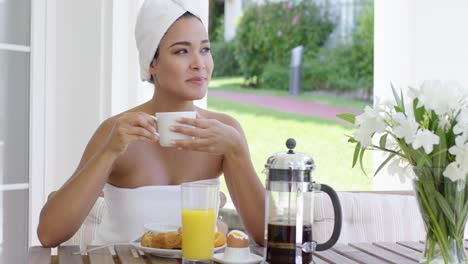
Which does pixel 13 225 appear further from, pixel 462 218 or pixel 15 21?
pixel 462 218

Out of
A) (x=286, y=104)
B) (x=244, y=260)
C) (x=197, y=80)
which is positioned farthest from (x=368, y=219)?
(x=286, y=104)

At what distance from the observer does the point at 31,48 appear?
9.11 feet

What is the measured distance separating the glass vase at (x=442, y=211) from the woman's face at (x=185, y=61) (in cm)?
68

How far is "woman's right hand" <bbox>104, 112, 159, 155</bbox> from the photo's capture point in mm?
1518

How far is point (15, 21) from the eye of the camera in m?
2.75

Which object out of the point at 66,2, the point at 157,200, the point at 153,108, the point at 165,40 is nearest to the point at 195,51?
the point at 165,40

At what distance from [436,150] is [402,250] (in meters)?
0.43

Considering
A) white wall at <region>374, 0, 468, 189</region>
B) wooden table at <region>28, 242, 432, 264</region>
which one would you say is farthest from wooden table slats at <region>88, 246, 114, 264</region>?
white wall at <region>374, 0, 468, 189</region>

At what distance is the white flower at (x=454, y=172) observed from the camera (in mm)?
1205

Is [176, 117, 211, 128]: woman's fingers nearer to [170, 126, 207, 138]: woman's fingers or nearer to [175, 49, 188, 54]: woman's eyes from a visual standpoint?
[170, 126, 207, 138]: woman's fingers

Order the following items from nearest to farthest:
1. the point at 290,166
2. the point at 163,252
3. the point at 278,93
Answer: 1. the point at 290,166
2. the point at 163,252
3. the point at 278,93

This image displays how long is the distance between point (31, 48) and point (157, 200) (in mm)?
1185

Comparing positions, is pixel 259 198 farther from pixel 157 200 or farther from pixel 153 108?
pixel 153 108

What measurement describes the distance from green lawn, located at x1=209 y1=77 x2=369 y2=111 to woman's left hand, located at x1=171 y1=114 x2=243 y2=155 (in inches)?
364
